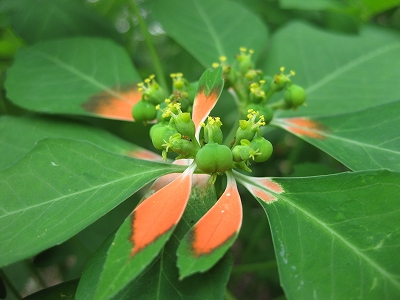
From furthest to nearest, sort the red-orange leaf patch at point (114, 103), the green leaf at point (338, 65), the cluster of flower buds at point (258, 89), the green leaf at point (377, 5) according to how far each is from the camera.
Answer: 1. the green leaf at point (377, 5)
2. the green leaf at point (338, 65)
3. the red-orange leaf patch at point (114, 103)
4. the cluster of flower buds at point (258, 89)

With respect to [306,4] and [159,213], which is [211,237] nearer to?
[159,213]

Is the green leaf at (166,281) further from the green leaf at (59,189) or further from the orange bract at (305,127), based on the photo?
the orange bract at (305,127)

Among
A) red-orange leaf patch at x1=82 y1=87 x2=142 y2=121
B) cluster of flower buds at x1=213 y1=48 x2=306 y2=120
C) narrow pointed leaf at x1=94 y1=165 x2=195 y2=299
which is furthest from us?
red-orange leaf patch at x1=82 y1=87 x2=142 y2=121

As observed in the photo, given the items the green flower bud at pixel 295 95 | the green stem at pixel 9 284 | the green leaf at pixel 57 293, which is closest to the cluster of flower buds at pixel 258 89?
the green flower bud at pixel 295 95

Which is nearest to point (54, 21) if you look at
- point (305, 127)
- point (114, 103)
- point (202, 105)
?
point (114, 103)

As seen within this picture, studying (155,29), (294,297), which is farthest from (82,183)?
(155,29)

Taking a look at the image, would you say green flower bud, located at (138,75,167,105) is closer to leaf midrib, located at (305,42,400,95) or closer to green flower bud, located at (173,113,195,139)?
green flower bud, located at (173,113,195,139)

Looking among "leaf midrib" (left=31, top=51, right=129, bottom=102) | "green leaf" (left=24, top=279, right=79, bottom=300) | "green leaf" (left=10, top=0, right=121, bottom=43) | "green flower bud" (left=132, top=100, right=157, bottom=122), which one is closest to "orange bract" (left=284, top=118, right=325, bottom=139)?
"green flower bud" (left=132, top=100, right=157, bottom=122)
